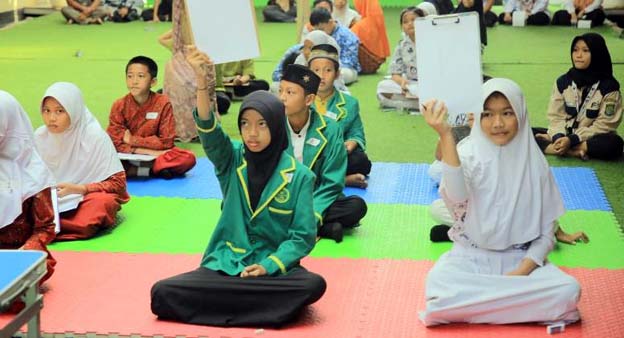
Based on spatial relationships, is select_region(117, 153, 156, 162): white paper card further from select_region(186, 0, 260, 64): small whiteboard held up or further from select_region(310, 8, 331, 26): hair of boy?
select_region(310, 8, 331, 26): hair of boy

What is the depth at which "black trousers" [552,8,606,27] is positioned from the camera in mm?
13797

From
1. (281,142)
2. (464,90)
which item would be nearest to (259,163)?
(281,142)

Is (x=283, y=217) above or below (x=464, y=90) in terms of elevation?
below

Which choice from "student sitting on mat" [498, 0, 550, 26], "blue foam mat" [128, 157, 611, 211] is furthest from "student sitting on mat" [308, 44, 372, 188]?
"student sitting on mat" [498, 0, 550, 26]

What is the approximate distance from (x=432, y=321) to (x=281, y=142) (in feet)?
3.10

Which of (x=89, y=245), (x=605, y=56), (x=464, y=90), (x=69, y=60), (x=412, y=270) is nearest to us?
(x=464, y=90)

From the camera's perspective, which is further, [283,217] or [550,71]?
[550,71]

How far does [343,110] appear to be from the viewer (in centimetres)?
598

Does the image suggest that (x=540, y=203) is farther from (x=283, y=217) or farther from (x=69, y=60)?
(x=69, y=60)

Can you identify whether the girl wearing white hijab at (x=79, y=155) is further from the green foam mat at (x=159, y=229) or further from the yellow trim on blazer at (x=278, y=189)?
the yellow trim on blazer at (x=278, y=189)

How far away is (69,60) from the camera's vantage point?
1115cm

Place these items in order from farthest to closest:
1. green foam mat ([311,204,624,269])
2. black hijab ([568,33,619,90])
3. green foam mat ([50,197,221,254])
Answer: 1. black hijab ([568,33,619,90])
2. green foam mat ([50,197,221,254])
3. green foam mat ([311,204,624,269])

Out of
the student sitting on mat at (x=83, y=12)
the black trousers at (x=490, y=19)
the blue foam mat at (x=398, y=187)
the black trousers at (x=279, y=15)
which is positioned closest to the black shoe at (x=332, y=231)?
the blue foam mat at (x=398, y=187)

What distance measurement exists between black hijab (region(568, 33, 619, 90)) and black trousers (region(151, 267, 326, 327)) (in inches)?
135
